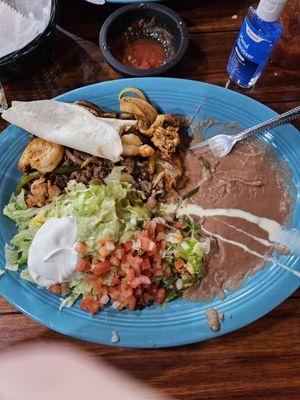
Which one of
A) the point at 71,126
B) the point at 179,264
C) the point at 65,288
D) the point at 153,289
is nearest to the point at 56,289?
the point at 65,288

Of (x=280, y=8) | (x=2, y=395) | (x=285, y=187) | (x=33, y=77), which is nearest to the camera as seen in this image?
(x=2, y=395)

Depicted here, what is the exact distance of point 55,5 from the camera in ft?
5.74

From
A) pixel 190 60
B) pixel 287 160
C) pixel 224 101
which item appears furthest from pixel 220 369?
pixel 190 60

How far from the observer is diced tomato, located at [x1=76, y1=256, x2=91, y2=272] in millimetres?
1503

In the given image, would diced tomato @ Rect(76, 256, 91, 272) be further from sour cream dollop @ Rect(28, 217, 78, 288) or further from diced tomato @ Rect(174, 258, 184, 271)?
diced tomato @ Rect(174, 258, 184, 271)

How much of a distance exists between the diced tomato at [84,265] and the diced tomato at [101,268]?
4 cm

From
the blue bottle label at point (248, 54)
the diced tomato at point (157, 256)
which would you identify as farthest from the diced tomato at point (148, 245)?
the blue bottle label at point (248, 54)

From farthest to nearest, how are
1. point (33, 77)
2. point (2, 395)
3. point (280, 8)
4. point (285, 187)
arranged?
point (33, 77) < point (285, 187) < point (280, 8) < point (2, 395)

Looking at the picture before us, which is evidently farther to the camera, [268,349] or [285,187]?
[285,187]

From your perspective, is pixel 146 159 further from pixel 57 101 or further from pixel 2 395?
pixel 2 395

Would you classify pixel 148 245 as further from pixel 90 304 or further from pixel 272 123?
pixel 272 123

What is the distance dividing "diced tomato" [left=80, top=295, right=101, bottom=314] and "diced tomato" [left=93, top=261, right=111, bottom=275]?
9 cm

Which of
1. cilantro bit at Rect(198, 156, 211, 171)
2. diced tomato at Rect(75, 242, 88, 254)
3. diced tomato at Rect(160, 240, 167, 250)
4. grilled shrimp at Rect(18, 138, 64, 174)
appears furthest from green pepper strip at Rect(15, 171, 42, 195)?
cilantro bit at Rect(198, 156, 211, 171)

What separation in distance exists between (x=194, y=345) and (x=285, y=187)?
0.70 meters
